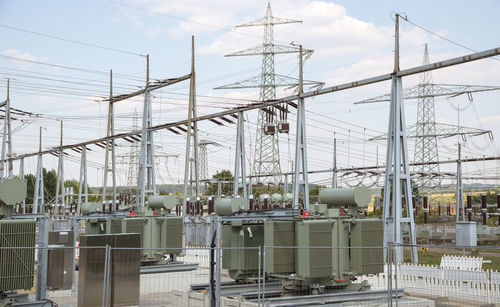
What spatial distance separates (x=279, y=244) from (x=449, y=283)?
6193 millimetres

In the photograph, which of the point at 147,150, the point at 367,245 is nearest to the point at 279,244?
the point at 367,245

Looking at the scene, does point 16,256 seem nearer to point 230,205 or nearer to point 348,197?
point 230,205

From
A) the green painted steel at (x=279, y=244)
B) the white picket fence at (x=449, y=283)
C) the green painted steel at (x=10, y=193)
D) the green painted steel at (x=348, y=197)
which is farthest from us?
the white picket fence at (x=449, y=283)

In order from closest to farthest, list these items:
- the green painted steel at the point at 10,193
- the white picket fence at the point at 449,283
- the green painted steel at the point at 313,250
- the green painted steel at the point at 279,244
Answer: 1. the green painted steel at the point at 10,193
2. the green painted steel at the point at 313,250
3. the green painted steel at the point at 279,244
4. the white picket fence at the point at 449,283

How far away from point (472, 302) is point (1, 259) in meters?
13.4

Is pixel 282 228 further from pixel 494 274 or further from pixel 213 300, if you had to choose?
pixel 494 274

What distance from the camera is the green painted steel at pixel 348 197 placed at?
15586mm

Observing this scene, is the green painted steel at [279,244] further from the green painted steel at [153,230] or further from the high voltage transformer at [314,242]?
the green painted steel at [153,230]

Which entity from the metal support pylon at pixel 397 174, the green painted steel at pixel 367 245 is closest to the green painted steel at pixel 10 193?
the green painted steel at pixel 367 245

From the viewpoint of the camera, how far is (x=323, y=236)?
14.7m

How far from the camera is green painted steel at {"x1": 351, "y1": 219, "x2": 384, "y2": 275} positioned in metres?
15.3

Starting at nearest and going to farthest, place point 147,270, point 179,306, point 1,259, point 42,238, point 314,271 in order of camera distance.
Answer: point 1,259 → point 42,238 → point 314,271 → point 179,306 → point 147,270

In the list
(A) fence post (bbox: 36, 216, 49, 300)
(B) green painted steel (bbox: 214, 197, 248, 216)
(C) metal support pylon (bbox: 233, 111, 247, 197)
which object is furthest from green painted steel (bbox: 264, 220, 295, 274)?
(C) metal support pylon (bbox: 233, 111, 247, 197)

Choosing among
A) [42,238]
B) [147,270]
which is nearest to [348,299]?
[42,238]
